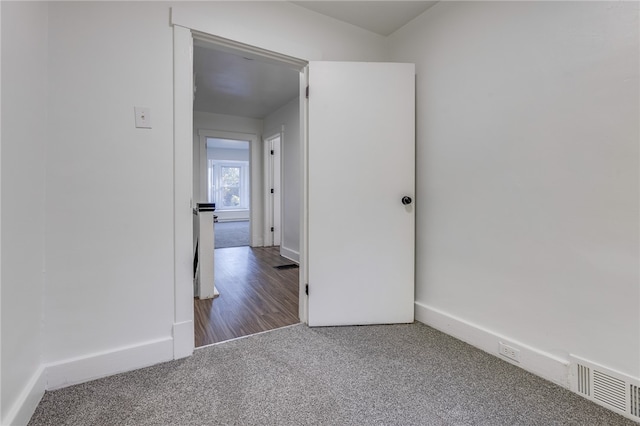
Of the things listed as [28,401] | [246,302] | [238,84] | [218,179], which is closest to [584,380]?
[246,302]

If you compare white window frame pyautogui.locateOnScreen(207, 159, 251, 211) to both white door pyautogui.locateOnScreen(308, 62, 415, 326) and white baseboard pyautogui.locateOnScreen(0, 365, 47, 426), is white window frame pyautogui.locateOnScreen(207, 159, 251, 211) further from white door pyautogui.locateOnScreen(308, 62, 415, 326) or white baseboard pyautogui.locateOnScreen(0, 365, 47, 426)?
white baseboard pyautogui.locateOnScreen(0, 365, 47, 426)

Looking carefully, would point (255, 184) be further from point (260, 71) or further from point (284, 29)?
point (284, 29)

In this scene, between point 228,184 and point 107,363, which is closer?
point 107,363

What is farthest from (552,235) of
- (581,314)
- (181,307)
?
(181,307)

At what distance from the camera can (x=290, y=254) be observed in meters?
4.29

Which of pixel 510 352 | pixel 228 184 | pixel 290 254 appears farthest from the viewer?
pixel 228 184

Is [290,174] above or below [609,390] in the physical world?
above

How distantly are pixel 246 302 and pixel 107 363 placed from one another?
46.1 inches

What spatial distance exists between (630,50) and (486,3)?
31.7 inches

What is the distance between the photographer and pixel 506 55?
1.57 metres

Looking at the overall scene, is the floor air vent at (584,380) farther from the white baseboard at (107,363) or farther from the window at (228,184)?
the window at (228,184)

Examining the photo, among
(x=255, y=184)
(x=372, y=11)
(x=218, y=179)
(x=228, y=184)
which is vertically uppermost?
(x=372, y=11)

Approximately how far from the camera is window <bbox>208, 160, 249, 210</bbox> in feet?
33.7

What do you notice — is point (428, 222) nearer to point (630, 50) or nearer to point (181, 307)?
point (630, 50)
